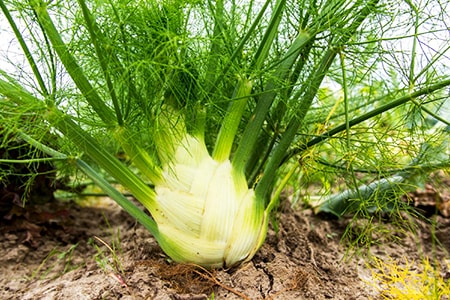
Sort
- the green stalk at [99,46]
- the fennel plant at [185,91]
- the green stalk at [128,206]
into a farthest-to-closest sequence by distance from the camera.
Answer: the green stalk at [128,206]
the fennel plant at [185,91]
the green stalk at [99,46]

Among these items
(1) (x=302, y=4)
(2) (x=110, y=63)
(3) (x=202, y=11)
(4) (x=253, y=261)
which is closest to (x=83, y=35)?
(2) (x=110, y=63)

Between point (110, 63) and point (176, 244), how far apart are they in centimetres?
42

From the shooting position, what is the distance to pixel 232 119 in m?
1.20

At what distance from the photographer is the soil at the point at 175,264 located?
112 cm

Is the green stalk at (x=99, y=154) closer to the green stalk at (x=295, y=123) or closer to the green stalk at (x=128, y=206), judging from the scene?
the green stalk at (x=128, y=206)

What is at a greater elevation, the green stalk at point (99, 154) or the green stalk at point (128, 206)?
the green stalk at point (99, 154)

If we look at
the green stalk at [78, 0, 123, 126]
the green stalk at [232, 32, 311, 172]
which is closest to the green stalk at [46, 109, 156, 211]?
the green stalk at [78, 0, 123, 126]

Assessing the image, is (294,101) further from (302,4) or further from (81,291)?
(81,291)

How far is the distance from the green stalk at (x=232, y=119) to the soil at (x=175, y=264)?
268mm

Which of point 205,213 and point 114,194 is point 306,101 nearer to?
point 205,213

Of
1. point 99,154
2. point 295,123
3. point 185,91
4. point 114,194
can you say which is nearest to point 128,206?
point 114,194

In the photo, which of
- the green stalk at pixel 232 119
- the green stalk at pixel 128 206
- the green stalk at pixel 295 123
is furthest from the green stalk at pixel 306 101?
the green stalk at pixel 128 206

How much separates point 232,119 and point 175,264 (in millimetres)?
357

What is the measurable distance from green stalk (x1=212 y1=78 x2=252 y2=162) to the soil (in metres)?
0.27
